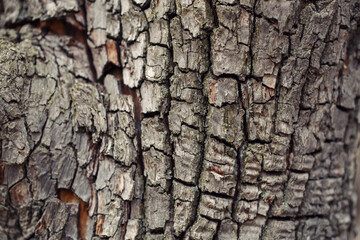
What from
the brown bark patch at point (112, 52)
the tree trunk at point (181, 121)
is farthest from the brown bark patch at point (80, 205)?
the brown bark patch at point (112, 52)

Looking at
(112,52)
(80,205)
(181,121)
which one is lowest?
(80,205)

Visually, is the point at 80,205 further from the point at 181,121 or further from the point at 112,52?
the point at 112,52

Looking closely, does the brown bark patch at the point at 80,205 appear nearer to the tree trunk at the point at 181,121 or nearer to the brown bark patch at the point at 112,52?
the tree trunk at the point at 181,121

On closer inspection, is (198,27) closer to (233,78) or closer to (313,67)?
(233,78)

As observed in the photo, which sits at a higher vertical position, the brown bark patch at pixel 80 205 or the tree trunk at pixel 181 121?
the tree trunk at pixel 181 121

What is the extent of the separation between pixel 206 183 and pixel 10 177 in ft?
2.88

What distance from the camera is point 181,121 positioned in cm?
149

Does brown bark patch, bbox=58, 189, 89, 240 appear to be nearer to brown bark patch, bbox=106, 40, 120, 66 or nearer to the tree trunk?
the tree trunk

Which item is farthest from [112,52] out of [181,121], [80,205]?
[80,205]

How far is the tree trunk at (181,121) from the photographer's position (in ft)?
4.77

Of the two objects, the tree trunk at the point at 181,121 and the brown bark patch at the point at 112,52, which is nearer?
the tree trunk at the point at 181,121

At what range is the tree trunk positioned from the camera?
1.46 meters

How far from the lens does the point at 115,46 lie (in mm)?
1619

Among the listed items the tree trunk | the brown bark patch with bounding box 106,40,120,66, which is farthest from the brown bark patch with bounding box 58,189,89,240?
the brown bark patch with bounding box 106,40,120,66
